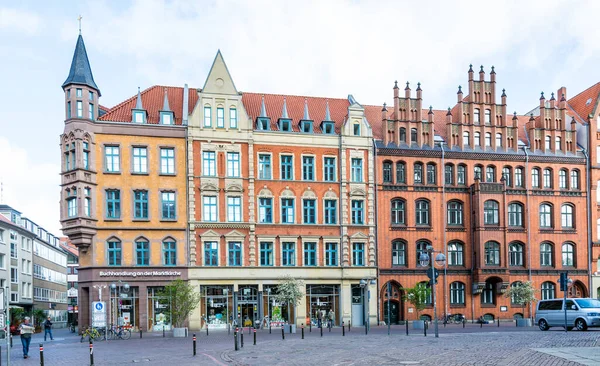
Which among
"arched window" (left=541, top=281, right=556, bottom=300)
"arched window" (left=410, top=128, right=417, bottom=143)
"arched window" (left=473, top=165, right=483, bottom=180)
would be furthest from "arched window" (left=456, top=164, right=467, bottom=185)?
"arched window" (left=541, top=281, right=556, bottom=300)

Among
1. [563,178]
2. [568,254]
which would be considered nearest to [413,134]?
[563,178]

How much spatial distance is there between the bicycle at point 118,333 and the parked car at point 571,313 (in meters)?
26.0

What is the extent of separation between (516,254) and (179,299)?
30675mm

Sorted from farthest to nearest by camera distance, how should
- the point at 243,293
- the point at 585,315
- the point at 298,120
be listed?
the point at 298,120 → the point at 243,293 → the point at 585,315

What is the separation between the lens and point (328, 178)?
191 feet

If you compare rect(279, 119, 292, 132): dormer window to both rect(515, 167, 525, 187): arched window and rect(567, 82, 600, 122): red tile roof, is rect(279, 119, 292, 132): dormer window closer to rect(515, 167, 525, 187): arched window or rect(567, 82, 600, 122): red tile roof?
rect(515, 167, 525, 187): arched window

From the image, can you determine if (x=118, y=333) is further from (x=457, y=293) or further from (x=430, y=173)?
(x=430, y=173)

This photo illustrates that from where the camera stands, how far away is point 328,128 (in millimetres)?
59219

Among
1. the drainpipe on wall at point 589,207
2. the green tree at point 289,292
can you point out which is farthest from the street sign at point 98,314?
the drainpipe on wall at point 589,207

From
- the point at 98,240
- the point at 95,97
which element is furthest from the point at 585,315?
the point at 95,97

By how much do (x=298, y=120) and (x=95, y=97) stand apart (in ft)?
53.6

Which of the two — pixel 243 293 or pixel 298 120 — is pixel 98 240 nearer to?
pixel 243 293

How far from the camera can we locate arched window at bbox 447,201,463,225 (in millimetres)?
61875

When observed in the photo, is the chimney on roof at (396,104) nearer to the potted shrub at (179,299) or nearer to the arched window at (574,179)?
the arched window at (574,179)
